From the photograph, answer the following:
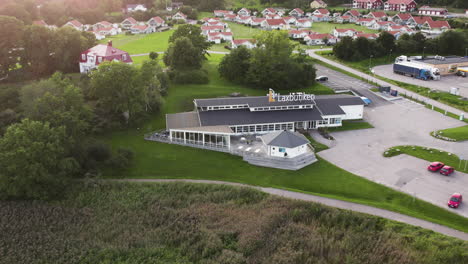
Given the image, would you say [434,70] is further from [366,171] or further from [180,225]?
[180,225]

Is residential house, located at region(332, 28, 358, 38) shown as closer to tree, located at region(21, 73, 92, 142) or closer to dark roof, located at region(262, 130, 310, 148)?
dark roof, located at region(262, 130, 310, 148)

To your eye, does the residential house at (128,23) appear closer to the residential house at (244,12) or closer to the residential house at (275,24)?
the residential house at (275,24)

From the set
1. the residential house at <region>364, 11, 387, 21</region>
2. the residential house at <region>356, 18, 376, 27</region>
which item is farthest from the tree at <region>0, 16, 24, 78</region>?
the residential house at <region>364, 11, 387, 21</region>

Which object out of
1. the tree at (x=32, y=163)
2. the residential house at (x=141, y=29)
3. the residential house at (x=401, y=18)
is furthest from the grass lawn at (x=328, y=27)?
the tree at (x=32, y=163)

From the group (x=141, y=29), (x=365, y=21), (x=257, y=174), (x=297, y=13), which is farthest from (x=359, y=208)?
(x=297, y=13)

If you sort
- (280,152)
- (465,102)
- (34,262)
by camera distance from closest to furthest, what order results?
1. (34,262)
2. (280,152)
3. (465,102)

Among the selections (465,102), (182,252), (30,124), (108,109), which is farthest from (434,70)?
(30,124)
